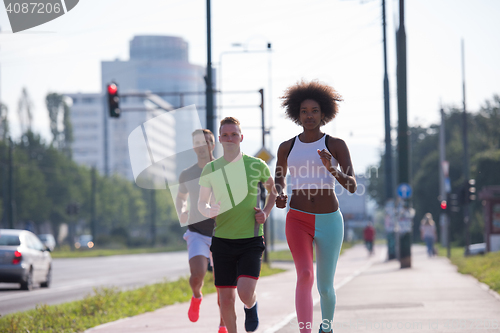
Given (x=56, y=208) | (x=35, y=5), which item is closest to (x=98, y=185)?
(x=56, y=208)

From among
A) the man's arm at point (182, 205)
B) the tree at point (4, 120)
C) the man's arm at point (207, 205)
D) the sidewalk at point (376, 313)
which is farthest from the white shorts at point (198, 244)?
the tree at point (4, 120)

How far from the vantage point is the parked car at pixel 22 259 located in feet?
58.4

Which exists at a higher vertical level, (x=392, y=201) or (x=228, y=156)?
(x=228, y=156)

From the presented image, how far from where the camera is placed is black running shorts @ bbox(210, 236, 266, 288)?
6.14m

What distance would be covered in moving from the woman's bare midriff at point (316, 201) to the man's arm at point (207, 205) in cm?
67

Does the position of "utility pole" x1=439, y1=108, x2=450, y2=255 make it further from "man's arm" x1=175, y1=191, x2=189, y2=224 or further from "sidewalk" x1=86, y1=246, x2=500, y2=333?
"man's arm" x1=175, y1=191, x2=189, y2=224

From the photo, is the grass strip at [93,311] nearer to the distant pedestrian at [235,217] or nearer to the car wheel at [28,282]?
the distant pedestrian at [235,217]

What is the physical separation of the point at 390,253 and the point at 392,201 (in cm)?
242

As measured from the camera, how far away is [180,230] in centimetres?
10019

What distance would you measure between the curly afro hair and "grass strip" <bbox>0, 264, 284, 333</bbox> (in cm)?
411

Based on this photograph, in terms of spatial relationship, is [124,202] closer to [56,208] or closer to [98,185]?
[98,185]

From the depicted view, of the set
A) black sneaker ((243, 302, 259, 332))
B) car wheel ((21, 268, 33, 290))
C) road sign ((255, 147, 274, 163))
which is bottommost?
car wheel ((21, 268, 33, 290))

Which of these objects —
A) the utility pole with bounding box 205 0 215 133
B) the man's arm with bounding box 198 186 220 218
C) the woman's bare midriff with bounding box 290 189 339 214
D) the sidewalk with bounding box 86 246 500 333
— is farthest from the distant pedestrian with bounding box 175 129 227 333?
the utility pole with bounding box 205 0 215 133

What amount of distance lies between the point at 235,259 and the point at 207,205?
0.52m
